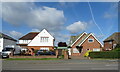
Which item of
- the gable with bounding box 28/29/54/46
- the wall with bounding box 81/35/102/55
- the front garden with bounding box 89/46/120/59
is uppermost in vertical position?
the gable with bounding box 28/29/54/46

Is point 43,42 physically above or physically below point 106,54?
above

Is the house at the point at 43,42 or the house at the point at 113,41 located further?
the house at the point at 113,41

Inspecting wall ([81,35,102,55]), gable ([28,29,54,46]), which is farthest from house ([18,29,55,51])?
wall ([81,35,102,55])

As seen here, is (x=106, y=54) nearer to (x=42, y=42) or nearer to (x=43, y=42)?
(x=43, y=42)

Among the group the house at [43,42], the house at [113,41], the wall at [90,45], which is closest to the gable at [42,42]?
the house at [43,42]

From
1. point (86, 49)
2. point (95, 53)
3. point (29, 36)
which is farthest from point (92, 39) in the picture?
point (29, 36)

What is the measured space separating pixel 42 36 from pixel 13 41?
25497 millimetres

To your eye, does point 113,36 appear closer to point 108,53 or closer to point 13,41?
point 108,53

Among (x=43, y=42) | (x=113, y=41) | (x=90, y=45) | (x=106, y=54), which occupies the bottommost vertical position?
(x=106, y=54)

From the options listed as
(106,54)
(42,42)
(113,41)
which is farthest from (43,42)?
(113,41)

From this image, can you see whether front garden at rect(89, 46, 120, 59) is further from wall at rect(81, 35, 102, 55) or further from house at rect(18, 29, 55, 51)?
house at rect(18, 29, 55, 51)

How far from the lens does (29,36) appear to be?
67375 millimetres

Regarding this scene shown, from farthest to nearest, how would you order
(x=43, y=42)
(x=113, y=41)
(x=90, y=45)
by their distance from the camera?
1. (x=113, y=41)
2. (x=43, y=42)
3. (x=90, y=45)

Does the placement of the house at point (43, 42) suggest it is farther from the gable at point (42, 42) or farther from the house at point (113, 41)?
the house at point (113, 41)
